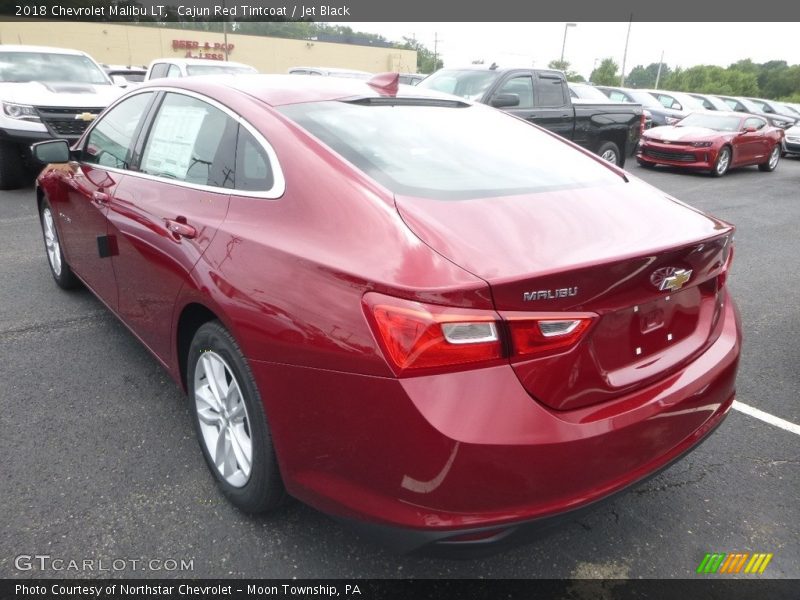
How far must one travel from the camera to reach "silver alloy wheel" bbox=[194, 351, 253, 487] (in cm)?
225

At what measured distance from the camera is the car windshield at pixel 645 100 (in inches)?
720

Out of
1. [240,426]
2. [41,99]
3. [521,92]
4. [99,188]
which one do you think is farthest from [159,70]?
[240,426]

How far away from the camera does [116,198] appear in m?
3.06

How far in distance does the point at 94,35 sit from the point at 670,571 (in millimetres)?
48360

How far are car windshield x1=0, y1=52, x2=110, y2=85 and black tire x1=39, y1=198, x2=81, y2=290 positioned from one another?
535 centimetres

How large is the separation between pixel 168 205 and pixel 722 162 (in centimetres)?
1341

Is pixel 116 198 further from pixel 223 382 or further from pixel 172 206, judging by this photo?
pixel 223 382

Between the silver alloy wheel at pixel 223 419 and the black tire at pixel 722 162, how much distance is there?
513 inches

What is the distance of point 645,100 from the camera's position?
18547 millimetres

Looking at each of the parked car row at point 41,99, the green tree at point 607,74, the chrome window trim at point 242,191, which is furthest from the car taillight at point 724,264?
the green tree at point 607,74

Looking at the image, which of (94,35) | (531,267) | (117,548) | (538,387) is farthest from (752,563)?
(94,35)

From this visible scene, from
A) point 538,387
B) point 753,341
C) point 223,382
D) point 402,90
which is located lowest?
point 753,341

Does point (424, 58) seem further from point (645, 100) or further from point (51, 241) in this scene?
point (51, 241)

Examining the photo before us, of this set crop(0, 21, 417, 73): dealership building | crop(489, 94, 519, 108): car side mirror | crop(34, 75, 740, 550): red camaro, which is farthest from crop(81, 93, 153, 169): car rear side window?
crop(0, 21, 417, 73): dealership building
